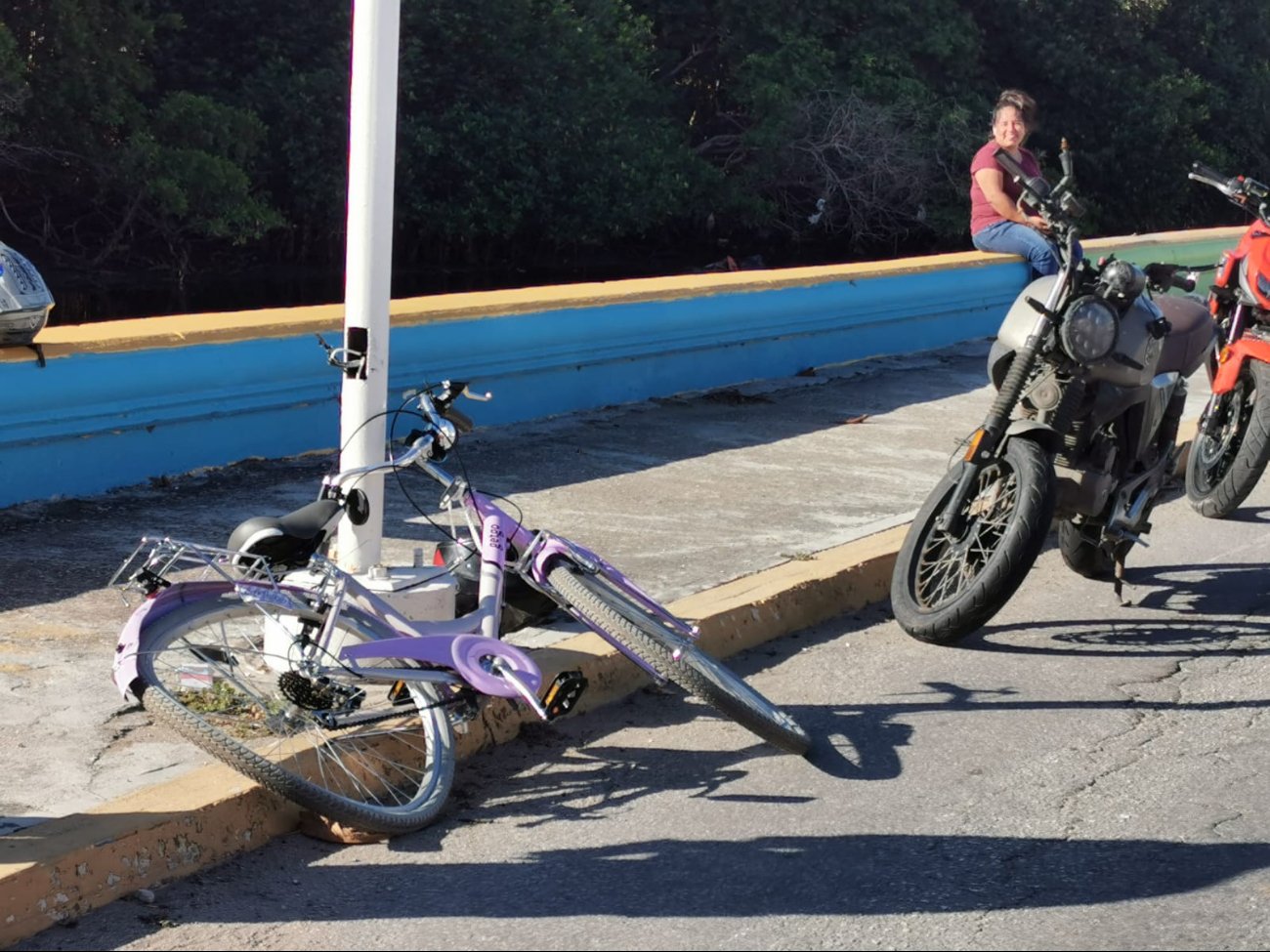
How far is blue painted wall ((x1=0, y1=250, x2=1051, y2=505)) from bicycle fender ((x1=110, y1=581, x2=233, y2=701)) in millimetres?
2879

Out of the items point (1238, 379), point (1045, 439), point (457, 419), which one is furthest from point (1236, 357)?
point (457, 419)

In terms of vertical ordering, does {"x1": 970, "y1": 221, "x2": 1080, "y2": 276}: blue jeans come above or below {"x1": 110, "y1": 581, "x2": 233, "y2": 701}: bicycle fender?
above

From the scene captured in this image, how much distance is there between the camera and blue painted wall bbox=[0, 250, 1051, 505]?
23.4 feet

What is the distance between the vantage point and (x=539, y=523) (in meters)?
7.09

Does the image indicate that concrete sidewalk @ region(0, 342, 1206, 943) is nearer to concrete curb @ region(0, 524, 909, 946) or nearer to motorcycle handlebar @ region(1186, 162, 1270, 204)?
concrete curb @ region(0, 524, 909, 946)

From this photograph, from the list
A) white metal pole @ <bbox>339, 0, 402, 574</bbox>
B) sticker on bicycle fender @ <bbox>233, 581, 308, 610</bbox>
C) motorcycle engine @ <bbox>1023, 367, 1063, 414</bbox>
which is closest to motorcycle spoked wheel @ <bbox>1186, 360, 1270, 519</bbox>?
motorcycle engine @ <bbox>1023, 367, 1063, 414</bbox>

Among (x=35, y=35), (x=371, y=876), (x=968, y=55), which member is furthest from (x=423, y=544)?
(x=968, y=55)

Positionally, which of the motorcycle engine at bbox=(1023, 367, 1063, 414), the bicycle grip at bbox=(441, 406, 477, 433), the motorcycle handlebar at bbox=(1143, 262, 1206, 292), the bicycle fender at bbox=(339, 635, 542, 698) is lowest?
the bicycle fender at bbox=(339, 635, 542, 698)

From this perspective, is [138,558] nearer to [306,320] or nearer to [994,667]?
[306,320]

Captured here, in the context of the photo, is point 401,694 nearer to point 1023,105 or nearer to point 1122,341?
point 1122,341

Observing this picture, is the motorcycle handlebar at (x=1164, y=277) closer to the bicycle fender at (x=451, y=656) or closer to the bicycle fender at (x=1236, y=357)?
the bicycle fender at (x=1236, y=357)

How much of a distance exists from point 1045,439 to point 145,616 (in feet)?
10.1

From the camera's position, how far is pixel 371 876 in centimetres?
412

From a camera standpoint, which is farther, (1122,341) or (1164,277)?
(1164,277)
